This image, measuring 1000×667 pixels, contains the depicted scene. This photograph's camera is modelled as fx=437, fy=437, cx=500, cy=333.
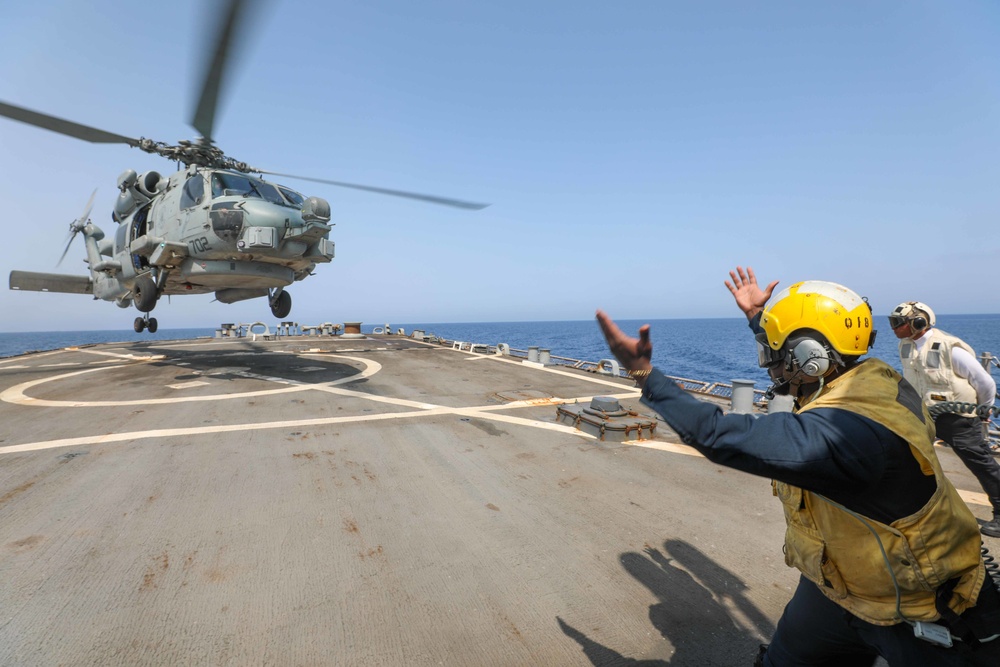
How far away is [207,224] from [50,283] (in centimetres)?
1260

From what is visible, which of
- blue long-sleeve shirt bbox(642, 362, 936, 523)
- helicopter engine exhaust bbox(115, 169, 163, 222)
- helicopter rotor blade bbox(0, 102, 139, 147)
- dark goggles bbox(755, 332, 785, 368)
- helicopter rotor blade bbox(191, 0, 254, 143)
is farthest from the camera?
helicopter engine exhaust bbox(115, 169, 163, 222)

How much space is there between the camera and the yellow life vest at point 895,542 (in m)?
1.82

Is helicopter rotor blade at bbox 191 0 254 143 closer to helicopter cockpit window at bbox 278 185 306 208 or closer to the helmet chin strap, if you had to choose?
helicopter cockpit window at bbox 278 185 306 208

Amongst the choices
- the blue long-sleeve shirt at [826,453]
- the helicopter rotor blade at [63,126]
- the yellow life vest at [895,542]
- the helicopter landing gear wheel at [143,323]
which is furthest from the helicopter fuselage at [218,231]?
the yellow life vest at [895,542]

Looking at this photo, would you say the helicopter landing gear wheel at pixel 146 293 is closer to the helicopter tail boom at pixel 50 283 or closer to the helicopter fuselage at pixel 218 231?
the helicopter fuselage at pixel 218 231

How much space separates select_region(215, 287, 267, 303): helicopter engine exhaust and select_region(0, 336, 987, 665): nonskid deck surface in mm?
7822

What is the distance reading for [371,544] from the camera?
4.18 meters

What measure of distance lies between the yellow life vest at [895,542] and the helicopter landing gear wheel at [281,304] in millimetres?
16999

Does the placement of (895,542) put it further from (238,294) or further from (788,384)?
(238,294)

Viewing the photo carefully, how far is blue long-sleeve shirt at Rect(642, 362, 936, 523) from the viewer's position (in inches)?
69.9

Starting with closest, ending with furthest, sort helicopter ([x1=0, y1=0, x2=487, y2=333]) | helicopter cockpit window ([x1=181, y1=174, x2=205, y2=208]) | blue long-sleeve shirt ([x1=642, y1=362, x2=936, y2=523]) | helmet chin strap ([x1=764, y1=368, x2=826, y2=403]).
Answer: blue long-sleeve shirt ([x1=642, y1=362, x2=936, y2=523]), helmet chin strap ([x1=764, y1=368, x2=826, y2=403]), helicopter ([x1=0, y1=0, x2=487, y2=333]), helicopter cockpit window ([x1=181, y1=174, x2=205, y2=208])

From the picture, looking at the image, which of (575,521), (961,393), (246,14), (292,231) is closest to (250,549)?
(575,521)

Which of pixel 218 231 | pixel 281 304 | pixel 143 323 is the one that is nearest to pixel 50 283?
pixel 143 323

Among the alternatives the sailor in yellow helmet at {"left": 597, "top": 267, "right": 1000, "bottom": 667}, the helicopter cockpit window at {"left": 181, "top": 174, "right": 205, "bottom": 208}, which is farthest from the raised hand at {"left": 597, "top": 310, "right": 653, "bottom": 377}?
the helicopter cockpit window at {"left": 181, "top": 174, "right": 205, "bottom": 208}
